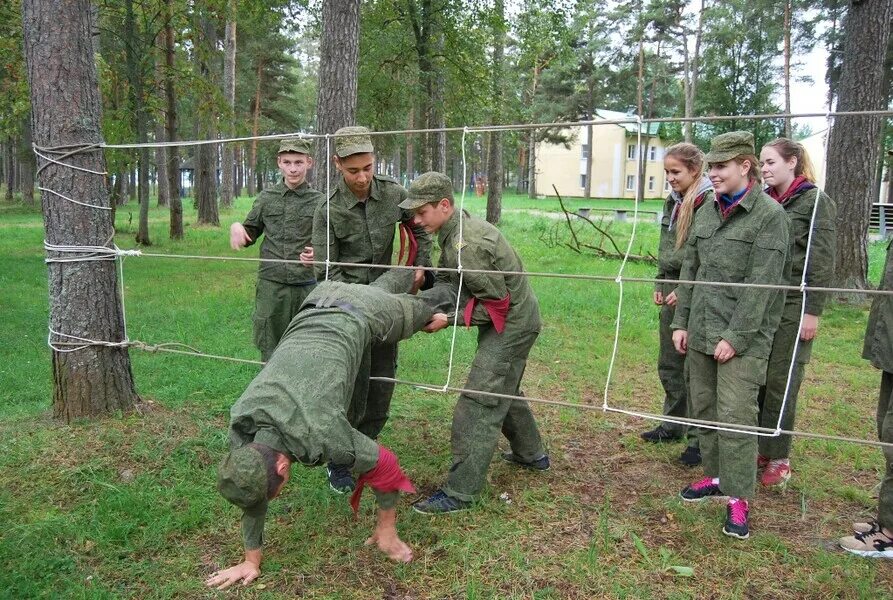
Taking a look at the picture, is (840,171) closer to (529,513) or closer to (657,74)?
(529,513)

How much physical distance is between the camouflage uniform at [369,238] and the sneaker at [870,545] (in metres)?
2.14

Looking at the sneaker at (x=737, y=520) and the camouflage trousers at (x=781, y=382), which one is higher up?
the camouflage trousers at (x=781, y=382)

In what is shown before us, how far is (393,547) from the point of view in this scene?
2.81m

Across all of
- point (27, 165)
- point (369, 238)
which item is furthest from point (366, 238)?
point (27, 165)

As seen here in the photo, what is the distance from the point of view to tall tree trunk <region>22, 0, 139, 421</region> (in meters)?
3.71

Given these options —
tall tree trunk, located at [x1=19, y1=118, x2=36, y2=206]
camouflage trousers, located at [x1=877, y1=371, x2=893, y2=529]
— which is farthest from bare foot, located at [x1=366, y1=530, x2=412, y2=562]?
tall tree trunk, located at [x1=19, y1=118, x2=36, y2=206]

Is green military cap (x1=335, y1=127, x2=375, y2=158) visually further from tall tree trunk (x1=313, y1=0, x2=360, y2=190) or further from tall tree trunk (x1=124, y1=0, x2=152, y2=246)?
tall tree trunk (x1=124, y1=0, x2=152, y2=246)

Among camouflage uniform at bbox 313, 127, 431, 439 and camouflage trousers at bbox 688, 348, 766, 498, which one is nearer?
camouflage trousers at bbox 688, 348, 766, 498

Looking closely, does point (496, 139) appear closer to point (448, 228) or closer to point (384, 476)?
point (448, 228)

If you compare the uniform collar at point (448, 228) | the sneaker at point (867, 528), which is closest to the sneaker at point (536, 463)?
the uniform collar at point (448, 228)

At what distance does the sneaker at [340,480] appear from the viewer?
3.44 metres

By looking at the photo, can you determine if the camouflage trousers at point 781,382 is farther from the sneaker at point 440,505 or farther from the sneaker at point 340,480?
the sneaker at point 340,480

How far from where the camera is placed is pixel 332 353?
8.36 feet

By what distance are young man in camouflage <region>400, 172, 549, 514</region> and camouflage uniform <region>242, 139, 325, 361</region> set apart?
47.0 inches
